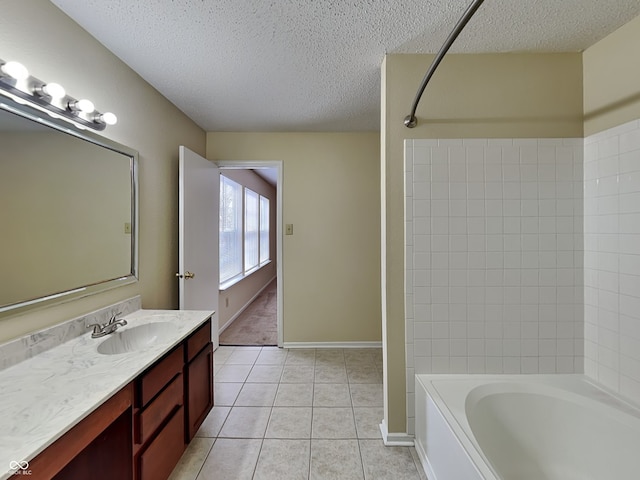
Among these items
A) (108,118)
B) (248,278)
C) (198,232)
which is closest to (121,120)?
(108,118)

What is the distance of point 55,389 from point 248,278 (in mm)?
3708

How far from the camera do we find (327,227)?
2.98 meters

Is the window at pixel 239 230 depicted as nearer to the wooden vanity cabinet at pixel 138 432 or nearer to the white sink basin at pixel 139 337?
the white sink basin at pixel 139 337

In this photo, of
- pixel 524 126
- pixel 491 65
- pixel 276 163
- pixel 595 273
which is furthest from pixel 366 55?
pixel 595 273

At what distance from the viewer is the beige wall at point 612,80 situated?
4.42 ft

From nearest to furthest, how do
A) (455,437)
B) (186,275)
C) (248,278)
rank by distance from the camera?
(455,437)
(186,275)
(248,278)

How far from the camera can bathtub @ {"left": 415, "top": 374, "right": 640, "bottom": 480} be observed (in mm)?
1225

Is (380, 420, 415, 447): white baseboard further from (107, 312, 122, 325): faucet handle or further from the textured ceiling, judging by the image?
the textured ceiling

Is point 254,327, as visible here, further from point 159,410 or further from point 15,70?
point 15,70

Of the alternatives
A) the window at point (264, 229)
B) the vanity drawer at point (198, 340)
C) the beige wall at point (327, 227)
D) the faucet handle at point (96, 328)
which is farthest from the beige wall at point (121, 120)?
the window at point (264, 229)

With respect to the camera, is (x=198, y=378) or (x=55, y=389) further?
(x=198, y=378)

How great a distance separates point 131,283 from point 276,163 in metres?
1.75

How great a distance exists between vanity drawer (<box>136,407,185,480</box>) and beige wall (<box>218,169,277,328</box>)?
6.26 feet

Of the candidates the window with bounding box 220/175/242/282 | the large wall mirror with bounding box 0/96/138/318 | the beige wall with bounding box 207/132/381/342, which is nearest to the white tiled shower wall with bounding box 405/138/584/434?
the beige wall with bounding box 207/132/381/342
